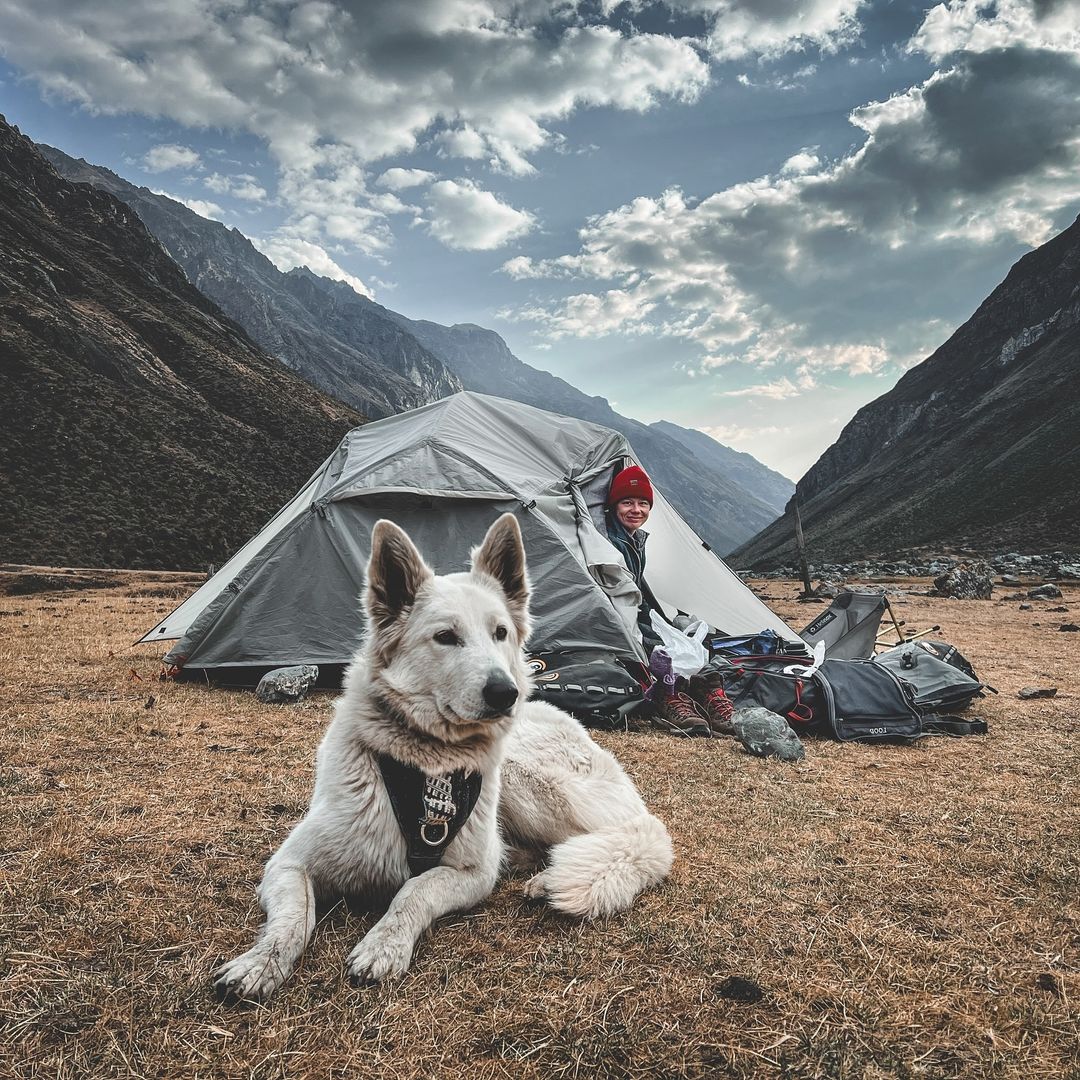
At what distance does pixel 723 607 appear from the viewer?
8938mm

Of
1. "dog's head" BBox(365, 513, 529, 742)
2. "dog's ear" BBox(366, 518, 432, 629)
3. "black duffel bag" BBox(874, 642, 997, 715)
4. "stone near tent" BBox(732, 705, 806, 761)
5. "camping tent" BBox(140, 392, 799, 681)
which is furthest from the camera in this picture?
"camping tent" BBox(140, 392, 799, 681)

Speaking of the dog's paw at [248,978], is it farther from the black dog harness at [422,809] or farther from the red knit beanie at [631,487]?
the red knit beanie at [631,487]

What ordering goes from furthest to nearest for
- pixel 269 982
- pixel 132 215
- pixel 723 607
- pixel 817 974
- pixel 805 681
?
1. pixel 132 215
2. pixel 723 607
3. pixel 805 681
4. pixel 817 974
5. pixel 269 982

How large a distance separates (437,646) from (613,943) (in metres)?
1.45

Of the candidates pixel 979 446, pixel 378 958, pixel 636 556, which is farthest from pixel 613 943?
pixel 979 446

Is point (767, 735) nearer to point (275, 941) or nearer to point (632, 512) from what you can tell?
point (632, 512)

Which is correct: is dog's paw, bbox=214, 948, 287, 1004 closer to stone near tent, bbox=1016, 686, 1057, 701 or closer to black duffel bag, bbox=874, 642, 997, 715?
black duffel bag, bbox=874, 642, 997, 715

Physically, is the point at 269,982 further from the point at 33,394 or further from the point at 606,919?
the point at 33,394

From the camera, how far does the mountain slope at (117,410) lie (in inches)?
1305

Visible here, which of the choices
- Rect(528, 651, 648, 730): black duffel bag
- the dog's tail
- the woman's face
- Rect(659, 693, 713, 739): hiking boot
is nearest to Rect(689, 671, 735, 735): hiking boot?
Rect(659, 693, 713, 739): hiking boot

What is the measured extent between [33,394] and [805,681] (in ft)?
162

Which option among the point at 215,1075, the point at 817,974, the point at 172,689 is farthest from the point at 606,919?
the point at 172,689

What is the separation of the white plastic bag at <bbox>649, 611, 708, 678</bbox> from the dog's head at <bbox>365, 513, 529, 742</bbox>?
12.0ft

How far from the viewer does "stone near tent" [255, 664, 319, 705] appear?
20.8 ft
